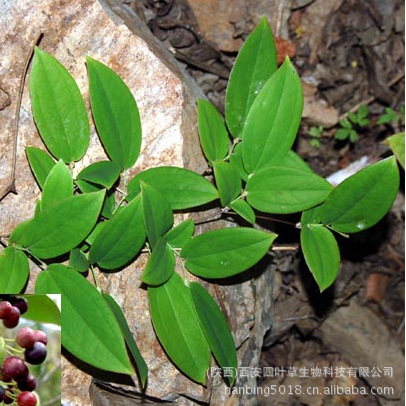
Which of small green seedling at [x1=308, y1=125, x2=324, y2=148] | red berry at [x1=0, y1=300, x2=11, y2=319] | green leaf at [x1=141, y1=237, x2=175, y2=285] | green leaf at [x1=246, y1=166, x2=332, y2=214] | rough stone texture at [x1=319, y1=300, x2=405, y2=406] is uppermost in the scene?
red berry at [x1=0, y1=300, x2=11, y2=319]

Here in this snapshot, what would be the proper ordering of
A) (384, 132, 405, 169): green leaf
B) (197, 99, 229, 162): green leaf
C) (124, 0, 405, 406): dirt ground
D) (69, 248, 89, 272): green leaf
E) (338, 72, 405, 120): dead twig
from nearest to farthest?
1. (69, 248, 89, 272): green leaf
2. (197, 99, 229, 162): green leaf
3. (384, 132, 405, 169): green leaf
4. (124, 0, 405, 406): dirt ground
5. (338, 72, 405, 120): dead twig

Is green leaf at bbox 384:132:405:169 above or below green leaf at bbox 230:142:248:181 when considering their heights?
below

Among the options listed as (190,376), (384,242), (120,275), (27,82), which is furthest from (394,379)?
(27,82)

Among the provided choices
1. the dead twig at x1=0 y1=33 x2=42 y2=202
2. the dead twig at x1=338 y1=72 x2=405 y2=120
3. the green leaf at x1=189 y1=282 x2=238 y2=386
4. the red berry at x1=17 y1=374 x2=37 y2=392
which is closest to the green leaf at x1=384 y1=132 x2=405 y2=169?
the dead twig at x1=338 y1=72 x2=405 y2=120

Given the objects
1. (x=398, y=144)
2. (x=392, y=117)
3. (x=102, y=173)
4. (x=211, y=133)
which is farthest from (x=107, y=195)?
(x=392, y=117)

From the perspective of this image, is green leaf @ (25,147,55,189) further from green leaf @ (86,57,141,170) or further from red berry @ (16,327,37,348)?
red berry @ (16,327,37,348)

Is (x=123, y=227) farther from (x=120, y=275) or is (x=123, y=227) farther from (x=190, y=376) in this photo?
(x=190, y=376)

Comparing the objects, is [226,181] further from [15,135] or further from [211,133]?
[15,135]
